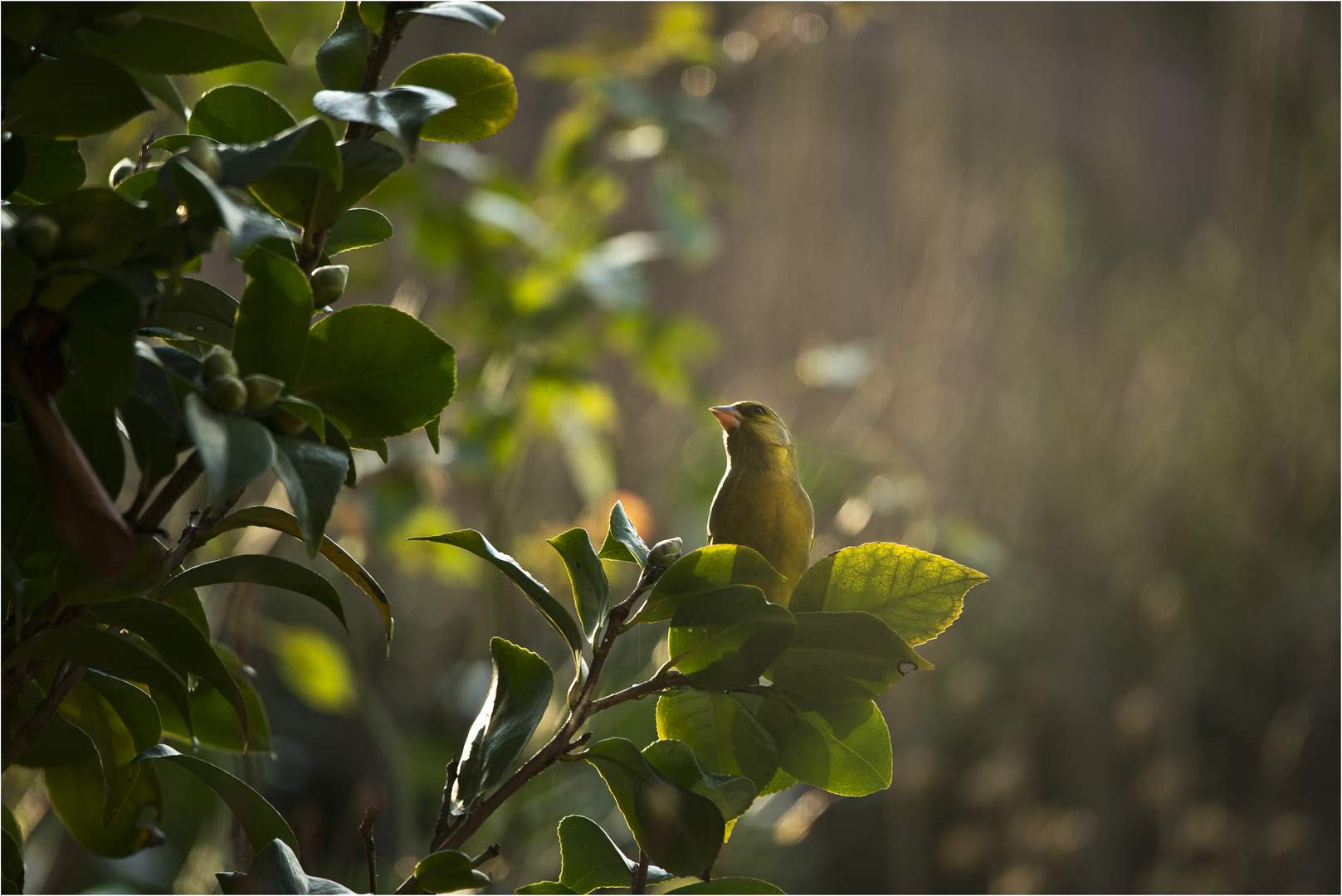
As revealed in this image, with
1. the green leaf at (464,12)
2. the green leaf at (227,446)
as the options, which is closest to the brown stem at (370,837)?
the green leaf at (227,446)

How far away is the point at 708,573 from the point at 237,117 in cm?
19

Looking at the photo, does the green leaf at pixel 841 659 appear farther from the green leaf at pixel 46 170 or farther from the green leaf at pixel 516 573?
the green leaf at pixel 46 170

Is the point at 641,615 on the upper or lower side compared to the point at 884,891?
A: upper

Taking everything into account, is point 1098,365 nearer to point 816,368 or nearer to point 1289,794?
point 1289,794

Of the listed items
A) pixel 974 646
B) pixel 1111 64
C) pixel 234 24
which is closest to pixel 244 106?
pixel 234 24

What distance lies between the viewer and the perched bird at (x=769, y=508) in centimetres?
32

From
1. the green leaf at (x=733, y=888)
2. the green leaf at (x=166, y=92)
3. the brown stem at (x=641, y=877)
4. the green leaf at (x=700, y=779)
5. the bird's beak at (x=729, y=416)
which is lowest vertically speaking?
the brown stem at (x=641, y=877)

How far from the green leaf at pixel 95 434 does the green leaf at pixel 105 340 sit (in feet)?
0.11

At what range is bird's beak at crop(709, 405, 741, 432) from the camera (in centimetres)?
35

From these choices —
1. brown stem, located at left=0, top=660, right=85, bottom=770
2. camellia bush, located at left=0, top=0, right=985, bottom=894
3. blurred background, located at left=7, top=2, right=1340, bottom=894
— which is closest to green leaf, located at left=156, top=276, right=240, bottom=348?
camellia bush, located at left=0, top=0, right=985, bottom=894

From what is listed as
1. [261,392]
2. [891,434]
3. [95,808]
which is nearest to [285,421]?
[261,392]

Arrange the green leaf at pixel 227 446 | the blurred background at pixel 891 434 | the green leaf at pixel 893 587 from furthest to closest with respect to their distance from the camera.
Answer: the blurred background at pixel 891 434 < the green leaf at pixel 893 587 < the green leaf at pixel 227 446

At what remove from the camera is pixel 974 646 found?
6.35ft

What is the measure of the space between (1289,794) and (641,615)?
1954mm
